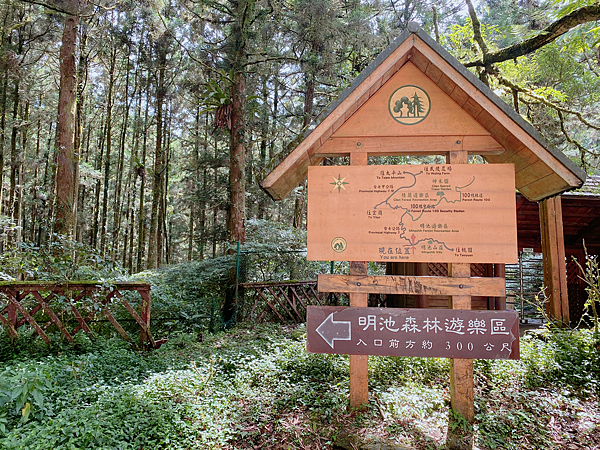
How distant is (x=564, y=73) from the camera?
7.19 meters

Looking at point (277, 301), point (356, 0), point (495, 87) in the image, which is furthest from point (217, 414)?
point (356, 0)

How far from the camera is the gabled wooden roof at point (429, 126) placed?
370cm

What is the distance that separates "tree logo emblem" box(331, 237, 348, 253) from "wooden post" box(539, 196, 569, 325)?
5.99 metres

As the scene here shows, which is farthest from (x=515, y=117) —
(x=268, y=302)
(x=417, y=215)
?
(x=268, y=302)

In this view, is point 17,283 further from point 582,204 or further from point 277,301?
point 582,204

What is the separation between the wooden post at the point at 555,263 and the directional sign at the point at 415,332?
4790mm

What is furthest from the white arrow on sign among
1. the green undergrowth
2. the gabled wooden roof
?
the gabled wooden roof

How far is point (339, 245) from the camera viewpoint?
3.95 meters

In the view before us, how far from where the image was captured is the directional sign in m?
3.65

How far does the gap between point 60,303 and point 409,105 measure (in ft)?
20.3

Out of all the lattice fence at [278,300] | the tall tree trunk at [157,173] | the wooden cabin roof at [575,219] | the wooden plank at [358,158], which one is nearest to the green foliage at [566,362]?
the wooden cabin roof at [575,219]

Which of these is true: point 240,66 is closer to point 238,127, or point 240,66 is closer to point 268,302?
point 238,127

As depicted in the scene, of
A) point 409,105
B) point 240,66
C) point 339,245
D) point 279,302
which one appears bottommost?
point 279,302

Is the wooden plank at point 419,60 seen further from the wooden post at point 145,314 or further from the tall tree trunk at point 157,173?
the tall tree trunk at point 157,173
